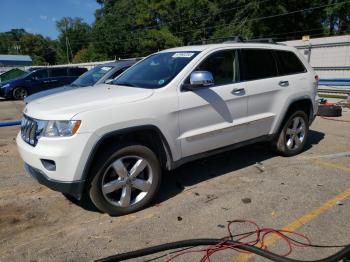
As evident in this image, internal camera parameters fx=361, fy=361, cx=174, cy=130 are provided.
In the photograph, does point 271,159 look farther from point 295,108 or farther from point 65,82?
point 65,82

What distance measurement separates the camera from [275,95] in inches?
213

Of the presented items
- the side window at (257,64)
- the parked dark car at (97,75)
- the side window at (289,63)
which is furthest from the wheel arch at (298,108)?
the parked dark car at (97,75)

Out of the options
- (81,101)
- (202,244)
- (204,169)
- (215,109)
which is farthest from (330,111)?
(81,101)

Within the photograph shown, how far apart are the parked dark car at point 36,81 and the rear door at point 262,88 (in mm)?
13388

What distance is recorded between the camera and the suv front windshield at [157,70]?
4449 mm

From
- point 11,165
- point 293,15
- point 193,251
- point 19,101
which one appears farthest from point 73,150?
point 293,15

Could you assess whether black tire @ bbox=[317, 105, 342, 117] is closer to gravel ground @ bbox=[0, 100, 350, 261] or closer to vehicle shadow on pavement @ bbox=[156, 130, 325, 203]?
vehicle shadow on pavement @ bbox=[156, 130, 325, 203]

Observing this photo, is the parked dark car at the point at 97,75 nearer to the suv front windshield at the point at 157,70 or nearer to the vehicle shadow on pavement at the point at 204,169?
the suv front windshield at the point at 157,70

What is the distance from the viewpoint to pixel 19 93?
17500mm

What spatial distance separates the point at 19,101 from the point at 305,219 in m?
16.2

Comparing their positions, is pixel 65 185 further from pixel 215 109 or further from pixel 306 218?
pixel 306 218

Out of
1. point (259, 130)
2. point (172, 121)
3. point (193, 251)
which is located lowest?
point (193, 251)

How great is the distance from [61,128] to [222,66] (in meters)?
2.34

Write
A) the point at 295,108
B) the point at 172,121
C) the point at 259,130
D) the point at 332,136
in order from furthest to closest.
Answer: the point at 332,136 < the point at 295,108 < the point at 259,130 < the point at 172,121
